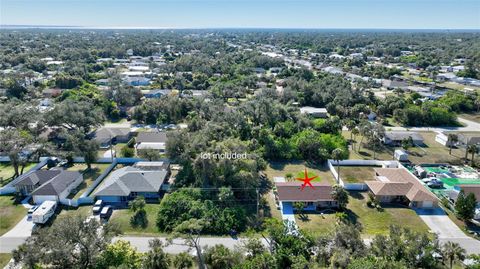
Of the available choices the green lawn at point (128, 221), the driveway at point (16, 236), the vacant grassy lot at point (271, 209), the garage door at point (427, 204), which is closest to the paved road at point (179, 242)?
the green lawn at point (128, 221)

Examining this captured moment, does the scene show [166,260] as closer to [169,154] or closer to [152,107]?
[169,154]

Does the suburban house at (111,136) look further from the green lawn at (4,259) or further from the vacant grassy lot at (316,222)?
the vacant grassy lot at (316,222)

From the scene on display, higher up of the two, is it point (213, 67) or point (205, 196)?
point (213, 67)

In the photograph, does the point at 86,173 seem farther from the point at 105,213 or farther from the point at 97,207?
the point at 105,213

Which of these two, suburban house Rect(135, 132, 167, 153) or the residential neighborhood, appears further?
suburban house Rect(135, 132, 167, 153)

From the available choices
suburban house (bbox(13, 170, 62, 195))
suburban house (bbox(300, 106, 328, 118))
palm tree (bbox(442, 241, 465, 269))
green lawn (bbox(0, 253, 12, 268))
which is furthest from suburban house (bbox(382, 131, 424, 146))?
green lawn (bbox(0, 253, 12, 268))

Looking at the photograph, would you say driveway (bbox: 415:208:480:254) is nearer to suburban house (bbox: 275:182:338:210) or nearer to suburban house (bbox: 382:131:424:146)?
suburban house (bbox: 275:182:338:210)

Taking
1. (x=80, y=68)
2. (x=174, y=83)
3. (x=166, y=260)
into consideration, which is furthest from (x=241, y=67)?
(x=166, y=260)
